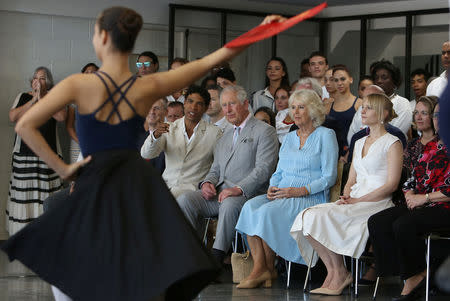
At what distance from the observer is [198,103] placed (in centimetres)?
625

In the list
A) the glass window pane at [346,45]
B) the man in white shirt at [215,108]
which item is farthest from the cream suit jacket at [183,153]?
the glass window pane at [346,45]

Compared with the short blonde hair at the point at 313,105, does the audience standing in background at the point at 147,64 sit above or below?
above

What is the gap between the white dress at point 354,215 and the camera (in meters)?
4.95

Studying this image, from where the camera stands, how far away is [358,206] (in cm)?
504

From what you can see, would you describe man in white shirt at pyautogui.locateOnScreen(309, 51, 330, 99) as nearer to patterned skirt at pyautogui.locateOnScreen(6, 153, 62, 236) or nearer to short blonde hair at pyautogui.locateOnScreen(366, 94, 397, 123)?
short blonde hair at pyautogui.locateOnScreen(366, 94, 397, 123)

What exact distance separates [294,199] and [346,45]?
471cm

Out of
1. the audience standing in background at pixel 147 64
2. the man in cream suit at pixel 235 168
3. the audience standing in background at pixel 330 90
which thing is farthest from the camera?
the audience standing in background at pixel 147 64

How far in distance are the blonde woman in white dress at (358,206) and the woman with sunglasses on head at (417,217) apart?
159 mm

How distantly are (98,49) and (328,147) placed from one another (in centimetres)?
305

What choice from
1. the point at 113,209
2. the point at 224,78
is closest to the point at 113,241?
the point at 113,209

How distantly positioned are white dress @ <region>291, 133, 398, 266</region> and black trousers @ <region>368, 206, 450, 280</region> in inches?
7.0

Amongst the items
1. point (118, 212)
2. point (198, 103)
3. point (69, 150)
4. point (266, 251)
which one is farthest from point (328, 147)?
point (69, 150)

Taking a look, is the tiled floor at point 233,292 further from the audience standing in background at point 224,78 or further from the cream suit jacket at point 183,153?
the audience standing in background at point 224,78

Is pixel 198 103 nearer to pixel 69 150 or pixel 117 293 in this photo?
pixel 69 150
